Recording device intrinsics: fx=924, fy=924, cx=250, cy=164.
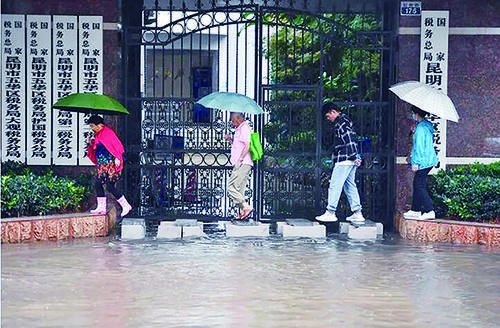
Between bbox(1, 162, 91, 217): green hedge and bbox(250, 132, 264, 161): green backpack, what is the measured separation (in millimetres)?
2454

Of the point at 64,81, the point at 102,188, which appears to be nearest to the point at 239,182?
→ the point at 102,188

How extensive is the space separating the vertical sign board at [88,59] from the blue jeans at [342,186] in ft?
12.0

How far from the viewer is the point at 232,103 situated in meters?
12.8

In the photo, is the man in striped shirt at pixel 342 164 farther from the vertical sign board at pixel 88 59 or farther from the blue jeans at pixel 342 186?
the vertical sign board at pixel 88 59

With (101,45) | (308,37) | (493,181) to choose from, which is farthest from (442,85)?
(101,45)

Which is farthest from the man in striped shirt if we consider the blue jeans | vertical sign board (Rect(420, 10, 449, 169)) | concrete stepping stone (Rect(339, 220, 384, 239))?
vertical sign board (Rect(420, 10, 449, 169))

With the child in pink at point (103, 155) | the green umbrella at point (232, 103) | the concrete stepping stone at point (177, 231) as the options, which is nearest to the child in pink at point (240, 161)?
the green umbrella at point (232, 103)

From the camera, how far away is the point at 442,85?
13.8 metres

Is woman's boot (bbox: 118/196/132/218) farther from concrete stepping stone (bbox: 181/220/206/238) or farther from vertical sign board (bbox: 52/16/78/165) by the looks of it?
vertical sign board (bbox: 52/16/78/165)

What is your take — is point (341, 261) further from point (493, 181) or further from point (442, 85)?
point (442, 85)

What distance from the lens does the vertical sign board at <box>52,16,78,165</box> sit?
13805 millimetres

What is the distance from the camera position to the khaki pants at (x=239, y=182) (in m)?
13.2

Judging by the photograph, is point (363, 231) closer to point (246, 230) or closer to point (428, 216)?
point (428, 216)

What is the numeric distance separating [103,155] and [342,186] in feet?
11.4
